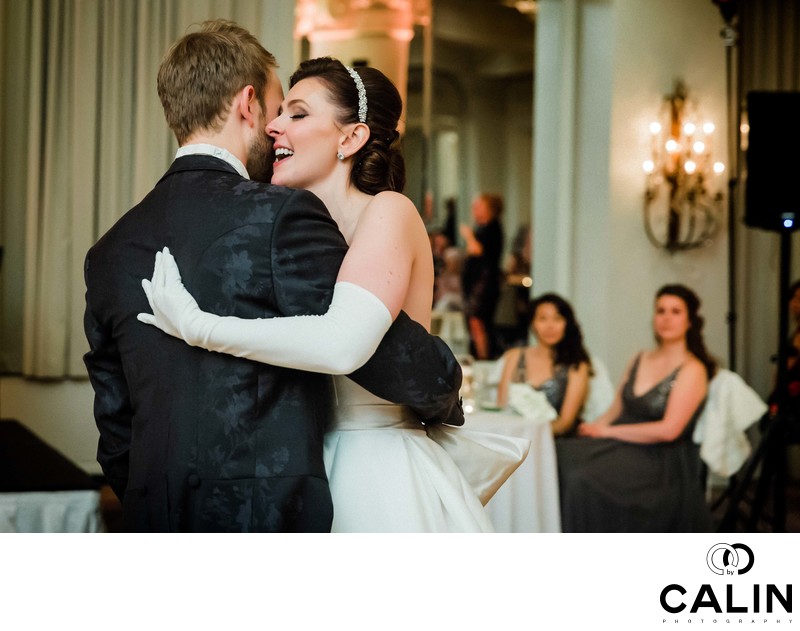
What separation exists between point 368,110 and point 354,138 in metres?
0.06

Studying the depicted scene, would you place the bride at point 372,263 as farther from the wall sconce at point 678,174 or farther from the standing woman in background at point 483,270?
the standing woman in background at point 483,270

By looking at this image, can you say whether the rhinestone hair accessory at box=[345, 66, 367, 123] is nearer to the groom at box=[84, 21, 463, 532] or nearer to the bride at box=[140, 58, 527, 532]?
the bride at box=[140, 58, 527, 532]

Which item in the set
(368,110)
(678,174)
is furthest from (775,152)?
(368,110)

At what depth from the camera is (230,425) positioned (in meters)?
1.57

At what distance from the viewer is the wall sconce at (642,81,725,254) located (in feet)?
19.6

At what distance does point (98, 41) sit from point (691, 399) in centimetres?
334

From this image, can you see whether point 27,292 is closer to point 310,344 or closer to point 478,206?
point 478,206

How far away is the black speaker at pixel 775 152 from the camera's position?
13.1 feet

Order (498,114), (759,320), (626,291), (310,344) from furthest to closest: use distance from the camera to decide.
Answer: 1. (498,114)
2. (759,320)
3. (626,291)
4. (310,344)

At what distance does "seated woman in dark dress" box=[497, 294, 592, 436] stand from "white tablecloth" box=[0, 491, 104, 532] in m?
2.35

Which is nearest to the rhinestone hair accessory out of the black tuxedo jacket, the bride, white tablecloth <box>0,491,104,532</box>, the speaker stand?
the bride

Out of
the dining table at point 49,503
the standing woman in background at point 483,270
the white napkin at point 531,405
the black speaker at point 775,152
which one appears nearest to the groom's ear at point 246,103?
the dining table at point 49,503
